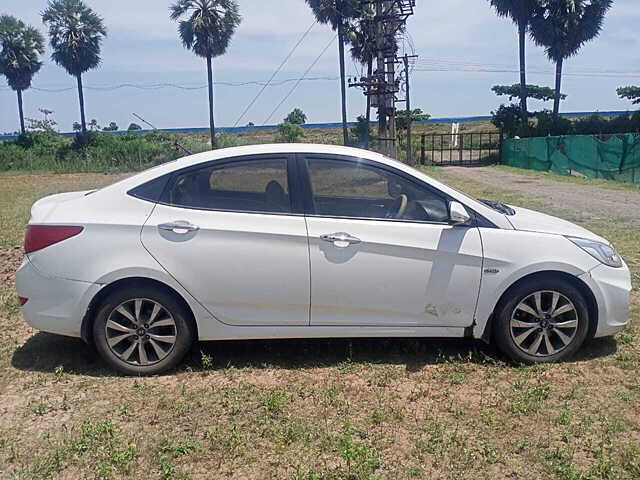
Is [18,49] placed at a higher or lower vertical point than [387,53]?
higher

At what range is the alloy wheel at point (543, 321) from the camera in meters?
4.12

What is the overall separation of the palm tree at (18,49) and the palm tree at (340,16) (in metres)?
25.4

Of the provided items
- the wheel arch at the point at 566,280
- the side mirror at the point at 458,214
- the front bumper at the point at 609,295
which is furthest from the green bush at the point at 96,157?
the front bumper at the point at 609,295

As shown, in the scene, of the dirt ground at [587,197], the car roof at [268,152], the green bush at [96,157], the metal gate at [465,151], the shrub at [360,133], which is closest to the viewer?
the car roof at [268,152]

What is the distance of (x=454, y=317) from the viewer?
163 inches

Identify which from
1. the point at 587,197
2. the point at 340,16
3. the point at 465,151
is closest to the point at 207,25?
the point at 340,16

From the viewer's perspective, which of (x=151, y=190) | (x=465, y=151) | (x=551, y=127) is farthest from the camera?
(x=465, y=151)

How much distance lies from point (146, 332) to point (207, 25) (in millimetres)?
40192

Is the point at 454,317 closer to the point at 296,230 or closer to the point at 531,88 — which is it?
the point at 296,230

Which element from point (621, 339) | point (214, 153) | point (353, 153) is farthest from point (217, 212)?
point (621, 339)

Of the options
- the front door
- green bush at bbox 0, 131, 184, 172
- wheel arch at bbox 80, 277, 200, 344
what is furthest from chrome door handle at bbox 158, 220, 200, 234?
green bush at bbox 0, 131, 184, 172

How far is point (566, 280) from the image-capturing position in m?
4.15

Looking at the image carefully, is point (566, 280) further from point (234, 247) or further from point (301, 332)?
point (234, 247)

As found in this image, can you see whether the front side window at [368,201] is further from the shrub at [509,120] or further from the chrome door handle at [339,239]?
the shrub at [509,120]
